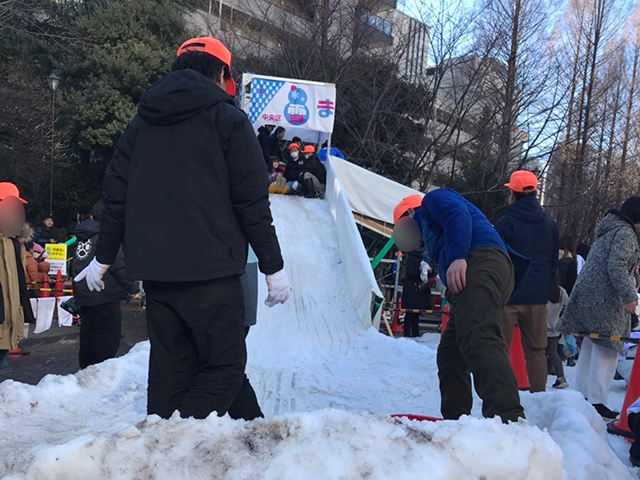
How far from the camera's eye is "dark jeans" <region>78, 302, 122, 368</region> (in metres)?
4.59

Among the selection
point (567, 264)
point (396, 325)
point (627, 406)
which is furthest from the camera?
point (396, 325)

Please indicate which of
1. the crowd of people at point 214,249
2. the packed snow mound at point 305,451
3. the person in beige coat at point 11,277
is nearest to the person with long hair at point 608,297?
the crowd of people at point 214,249

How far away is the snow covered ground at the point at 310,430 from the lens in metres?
1.93

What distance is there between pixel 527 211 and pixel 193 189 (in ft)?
10.9

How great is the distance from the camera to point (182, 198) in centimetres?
240

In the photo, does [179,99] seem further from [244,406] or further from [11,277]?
[11,277]

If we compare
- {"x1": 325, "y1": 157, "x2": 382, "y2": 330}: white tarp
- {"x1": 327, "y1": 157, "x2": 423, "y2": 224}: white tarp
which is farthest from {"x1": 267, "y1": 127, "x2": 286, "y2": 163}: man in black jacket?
{"x1": 325, "y1": 157, "x2": 382, "y2": 330}: white tarp

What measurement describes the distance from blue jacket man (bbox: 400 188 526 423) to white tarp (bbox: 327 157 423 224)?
8.08 meters

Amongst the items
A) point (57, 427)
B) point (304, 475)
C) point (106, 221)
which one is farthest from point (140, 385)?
point (304, 475)

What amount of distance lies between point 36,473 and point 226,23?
841 inches

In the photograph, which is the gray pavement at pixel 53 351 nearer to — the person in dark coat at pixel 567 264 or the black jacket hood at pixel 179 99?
the black jacket hood at pixel 179 99

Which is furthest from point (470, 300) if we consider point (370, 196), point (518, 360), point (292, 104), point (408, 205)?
point (292, 104)

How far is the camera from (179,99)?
243 centimetres

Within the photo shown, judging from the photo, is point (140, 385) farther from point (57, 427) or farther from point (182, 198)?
point (182, 198)
